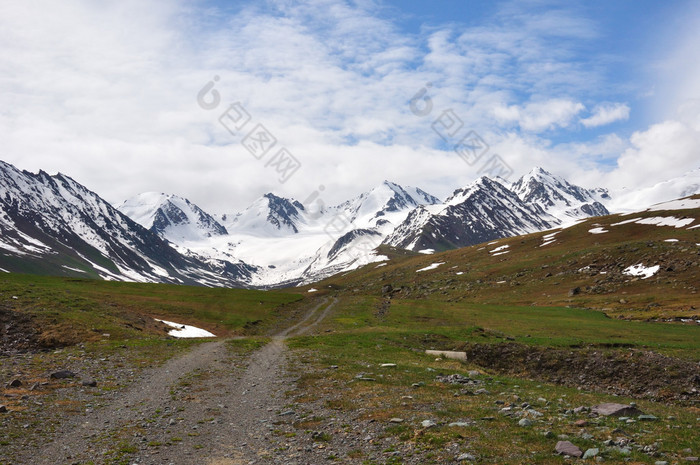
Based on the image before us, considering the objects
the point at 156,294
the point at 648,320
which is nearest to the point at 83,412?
the point at 648,320

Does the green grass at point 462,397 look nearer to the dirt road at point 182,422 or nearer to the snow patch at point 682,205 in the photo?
the dirt road at point 182,422

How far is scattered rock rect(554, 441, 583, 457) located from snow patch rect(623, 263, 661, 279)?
276 ft

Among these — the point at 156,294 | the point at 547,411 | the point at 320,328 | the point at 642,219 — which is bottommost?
the point at 642,219

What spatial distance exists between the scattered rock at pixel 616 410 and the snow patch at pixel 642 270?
77288 mm

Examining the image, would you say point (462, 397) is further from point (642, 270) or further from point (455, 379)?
point (642, 270)

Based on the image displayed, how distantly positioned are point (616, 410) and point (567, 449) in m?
6.28

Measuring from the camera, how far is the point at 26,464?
1329 centimetres

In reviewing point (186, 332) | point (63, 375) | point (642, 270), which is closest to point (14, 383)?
point (63, 375)

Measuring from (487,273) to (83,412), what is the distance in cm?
10732

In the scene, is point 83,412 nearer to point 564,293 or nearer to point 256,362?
point 256,362

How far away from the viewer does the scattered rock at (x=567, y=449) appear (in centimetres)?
1259

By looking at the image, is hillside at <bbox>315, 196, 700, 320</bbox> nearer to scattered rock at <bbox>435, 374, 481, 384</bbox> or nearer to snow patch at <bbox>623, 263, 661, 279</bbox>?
snow patch at <bbox>623, 263, 661, 279</bbox>

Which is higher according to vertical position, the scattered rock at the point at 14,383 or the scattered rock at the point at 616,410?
the scattered rock at the point at 14,383

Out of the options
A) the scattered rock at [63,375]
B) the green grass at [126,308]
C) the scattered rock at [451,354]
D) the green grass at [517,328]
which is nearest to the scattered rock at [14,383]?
the scattered rock at [63,375]
